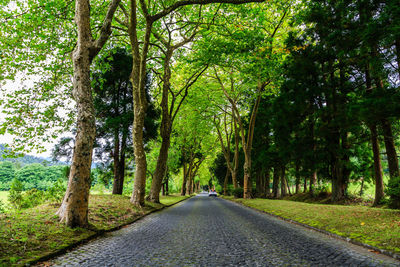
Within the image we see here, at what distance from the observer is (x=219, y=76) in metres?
25.1

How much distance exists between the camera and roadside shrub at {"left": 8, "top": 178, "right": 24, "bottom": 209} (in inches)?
433

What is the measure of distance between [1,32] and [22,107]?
297 cm

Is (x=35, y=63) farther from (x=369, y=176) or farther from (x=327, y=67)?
(x=369, y=176)

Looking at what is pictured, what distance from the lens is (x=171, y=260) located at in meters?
4.35

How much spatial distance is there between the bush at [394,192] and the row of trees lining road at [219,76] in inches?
1.6

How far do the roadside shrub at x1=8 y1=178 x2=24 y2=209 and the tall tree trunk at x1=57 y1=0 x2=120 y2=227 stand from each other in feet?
18.3

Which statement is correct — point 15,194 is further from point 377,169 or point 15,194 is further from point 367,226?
point 377,169

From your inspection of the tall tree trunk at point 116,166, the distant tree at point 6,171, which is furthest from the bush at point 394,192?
the distant tree at point 6,171

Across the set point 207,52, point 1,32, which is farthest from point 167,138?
point 1,32

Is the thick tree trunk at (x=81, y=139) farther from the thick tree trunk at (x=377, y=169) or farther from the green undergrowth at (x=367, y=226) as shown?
the thick tree trunk at (x=377, y=169)

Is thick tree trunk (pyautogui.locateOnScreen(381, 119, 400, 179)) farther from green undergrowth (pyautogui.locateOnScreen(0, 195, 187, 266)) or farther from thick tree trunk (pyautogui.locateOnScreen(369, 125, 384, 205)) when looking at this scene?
green undergrowth (pyautogui.locateOnScreen(0, 195, 187, 266))

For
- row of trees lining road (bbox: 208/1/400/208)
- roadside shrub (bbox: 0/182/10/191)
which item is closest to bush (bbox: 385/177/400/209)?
row of trees lining road (bbox: 208/1/400/208)

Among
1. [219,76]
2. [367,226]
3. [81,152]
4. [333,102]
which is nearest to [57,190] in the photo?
[81,152]

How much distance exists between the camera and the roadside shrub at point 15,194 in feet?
36.1
